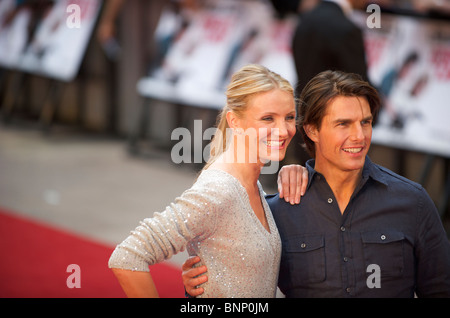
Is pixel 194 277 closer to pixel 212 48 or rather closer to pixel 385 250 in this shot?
pixel 385 250

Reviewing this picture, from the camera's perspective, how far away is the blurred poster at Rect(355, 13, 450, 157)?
4.57 metres

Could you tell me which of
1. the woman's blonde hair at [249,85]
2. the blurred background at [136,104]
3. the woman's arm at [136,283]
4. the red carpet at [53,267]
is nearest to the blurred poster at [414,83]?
the blurred background at [136,104]

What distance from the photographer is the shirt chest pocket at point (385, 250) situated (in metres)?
1.88

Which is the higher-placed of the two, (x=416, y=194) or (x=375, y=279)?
(x=416, y=194)

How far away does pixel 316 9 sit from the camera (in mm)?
3340

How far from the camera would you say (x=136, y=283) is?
1592 mm

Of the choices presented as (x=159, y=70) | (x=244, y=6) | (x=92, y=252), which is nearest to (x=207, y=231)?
(x=92, y=252)

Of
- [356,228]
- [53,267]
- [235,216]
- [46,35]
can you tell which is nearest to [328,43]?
[356,228]

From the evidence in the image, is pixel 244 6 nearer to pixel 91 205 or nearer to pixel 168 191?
pixel 168 191

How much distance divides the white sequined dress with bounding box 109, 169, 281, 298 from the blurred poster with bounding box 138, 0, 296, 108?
3.89 meters

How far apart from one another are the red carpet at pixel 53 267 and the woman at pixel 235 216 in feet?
6.40

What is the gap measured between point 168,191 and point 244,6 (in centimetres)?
175

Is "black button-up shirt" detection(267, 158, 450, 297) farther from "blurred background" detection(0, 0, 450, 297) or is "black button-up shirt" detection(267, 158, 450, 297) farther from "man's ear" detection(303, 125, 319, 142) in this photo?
"blurred background" detection(0, 0, 450, 297)

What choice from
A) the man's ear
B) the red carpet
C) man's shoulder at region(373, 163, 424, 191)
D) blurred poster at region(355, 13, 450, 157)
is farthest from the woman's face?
blurred poster at region(355, 13, 450, 157)
